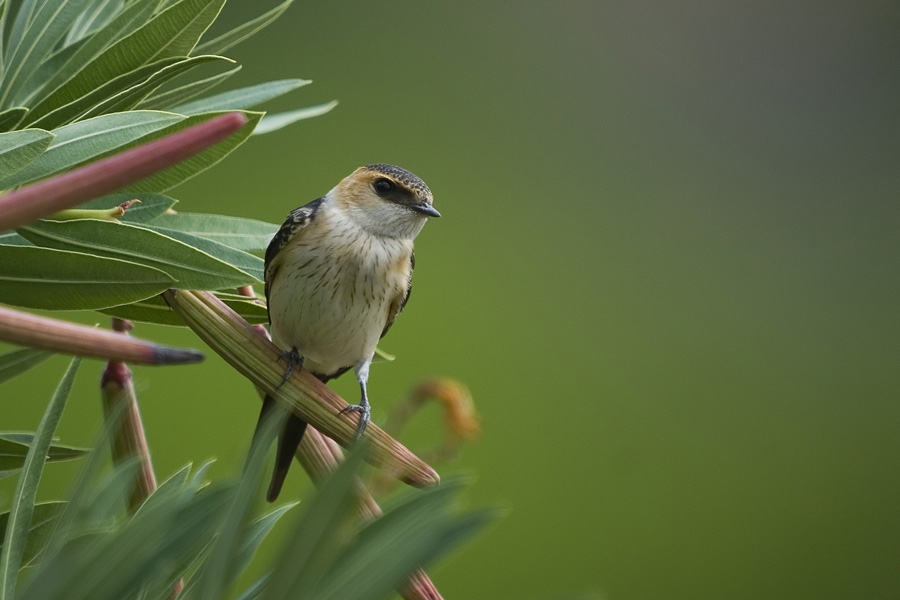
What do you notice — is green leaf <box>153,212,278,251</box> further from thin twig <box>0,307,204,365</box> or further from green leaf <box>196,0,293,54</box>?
thin twig <box>0,307,204,365</box>

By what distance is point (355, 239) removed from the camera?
50.4 inches

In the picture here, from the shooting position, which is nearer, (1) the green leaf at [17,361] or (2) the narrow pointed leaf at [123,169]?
(2) the narrow pointed leaf at [123,169]

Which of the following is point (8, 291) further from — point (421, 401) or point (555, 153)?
point (555, 153)

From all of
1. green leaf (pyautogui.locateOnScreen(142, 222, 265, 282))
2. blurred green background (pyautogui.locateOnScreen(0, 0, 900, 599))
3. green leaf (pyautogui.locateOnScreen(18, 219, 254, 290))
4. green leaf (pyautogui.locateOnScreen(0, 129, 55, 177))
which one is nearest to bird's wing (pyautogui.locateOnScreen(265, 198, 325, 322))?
green leaf (pyautogui.locateOnScreen(142, 222, 265, 282))

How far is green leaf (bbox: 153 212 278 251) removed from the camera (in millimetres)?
684

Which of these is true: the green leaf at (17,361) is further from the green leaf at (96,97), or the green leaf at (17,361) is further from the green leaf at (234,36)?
the green leaf at (234,36)

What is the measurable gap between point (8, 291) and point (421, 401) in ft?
0.77

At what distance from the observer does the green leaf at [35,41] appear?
23.2 inches

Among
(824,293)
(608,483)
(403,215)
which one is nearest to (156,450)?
(608,483)

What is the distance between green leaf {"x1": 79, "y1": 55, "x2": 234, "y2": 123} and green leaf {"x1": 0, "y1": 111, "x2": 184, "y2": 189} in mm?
41

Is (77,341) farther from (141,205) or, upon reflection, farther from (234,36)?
(234,36)

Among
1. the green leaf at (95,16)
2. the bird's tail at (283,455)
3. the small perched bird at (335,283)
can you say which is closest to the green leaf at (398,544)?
the green leaf at (95,16)

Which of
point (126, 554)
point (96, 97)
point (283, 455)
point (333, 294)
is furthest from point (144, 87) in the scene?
point (333, 294)

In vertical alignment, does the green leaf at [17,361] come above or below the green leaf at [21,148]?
below
